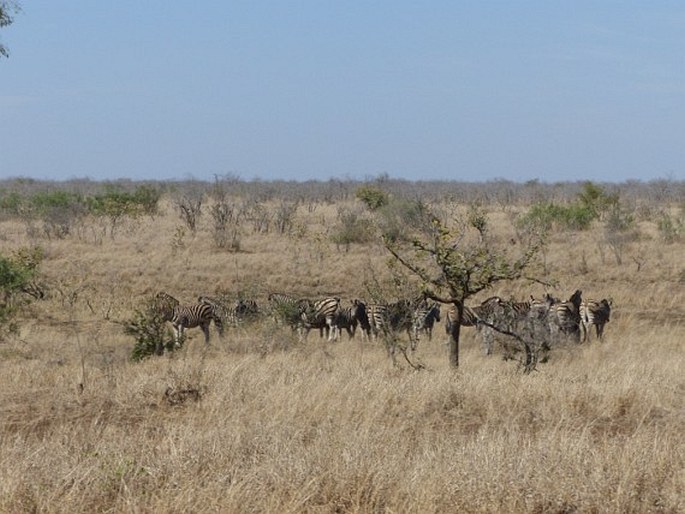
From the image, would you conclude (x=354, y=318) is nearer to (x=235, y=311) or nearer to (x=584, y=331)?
(x=235, y=311)

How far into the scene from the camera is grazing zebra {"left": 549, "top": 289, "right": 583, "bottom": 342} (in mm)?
16516

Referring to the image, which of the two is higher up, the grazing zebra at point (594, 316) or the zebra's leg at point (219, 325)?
the grazing zebra at point (594, 316)

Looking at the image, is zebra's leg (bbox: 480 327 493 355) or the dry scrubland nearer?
the dry scrubland

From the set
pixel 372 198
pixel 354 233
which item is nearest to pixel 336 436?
pixel 354 233

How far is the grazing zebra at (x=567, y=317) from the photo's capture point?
1652 cm

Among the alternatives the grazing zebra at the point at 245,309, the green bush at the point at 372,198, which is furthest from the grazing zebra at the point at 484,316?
the green bush at the point at 372,198

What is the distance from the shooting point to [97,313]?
21016mm

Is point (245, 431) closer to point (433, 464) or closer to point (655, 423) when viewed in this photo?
point (433, 464)

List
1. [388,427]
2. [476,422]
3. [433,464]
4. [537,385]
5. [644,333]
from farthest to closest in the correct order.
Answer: [644,333], [537,385], [476,422], [388,427], [433,464]

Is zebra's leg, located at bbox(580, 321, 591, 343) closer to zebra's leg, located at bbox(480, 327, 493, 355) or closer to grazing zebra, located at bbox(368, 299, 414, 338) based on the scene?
zebra's leg, located at bbox(480, 327, 493, 355)

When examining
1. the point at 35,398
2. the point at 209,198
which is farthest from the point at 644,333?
the point at 209,198

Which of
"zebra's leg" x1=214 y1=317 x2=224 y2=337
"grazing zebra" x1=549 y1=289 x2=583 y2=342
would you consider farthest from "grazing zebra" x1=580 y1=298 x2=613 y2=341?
"zebra's leg" x1=214 y1=317 x2=224 y2=337

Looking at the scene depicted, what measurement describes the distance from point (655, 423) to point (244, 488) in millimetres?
3720

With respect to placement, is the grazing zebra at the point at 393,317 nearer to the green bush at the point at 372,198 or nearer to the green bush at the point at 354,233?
the green bush at the point at 354,233
